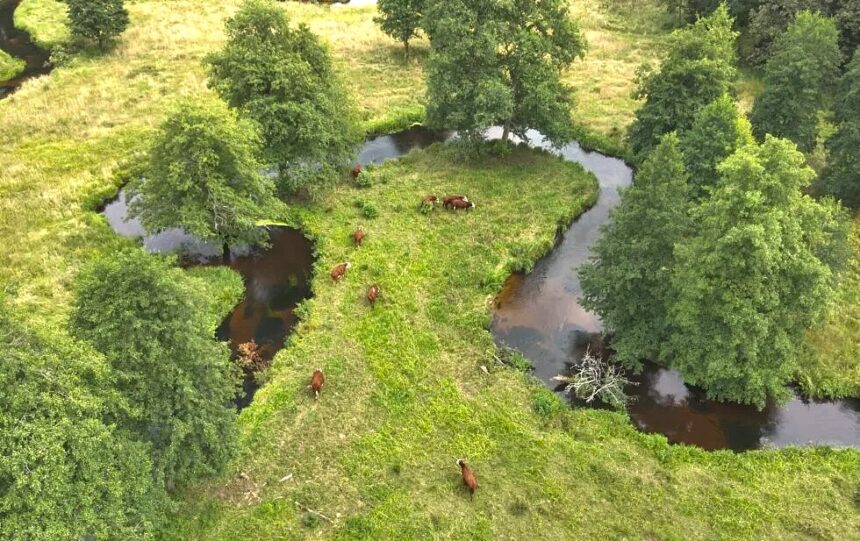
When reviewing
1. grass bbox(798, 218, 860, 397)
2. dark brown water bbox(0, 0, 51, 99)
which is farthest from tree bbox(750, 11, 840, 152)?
dark brown water bbox(0, 0, 51, 99)

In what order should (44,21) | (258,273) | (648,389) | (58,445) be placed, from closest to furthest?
(58,445), (648,389), (258,273), (44,21)

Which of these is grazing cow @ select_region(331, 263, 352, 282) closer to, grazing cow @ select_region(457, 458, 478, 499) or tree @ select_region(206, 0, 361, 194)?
tree @ select_region(206, 0, 361, 194)

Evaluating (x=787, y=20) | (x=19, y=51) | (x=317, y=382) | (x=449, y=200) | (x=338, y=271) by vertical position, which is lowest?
(x=317, y=382)

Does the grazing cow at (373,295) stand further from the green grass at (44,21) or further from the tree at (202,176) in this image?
the green grass at (44,21)

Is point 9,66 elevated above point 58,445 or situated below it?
below

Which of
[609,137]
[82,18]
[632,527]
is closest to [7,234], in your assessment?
[82,18]

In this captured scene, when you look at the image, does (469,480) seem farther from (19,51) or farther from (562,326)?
(19,51)

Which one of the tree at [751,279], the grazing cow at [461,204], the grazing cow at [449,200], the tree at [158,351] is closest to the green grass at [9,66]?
the grazing cow at [449,200]

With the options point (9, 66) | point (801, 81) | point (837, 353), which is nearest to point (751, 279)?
point (837, 353)
